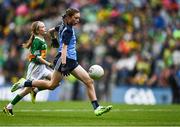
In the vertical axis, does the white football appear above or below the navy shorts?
below

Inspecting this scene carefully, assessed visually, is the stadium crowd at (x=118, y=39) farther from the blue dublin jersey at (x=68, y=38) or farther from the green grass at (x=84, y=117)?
the blue dublin jersey at (x=68, y=38)

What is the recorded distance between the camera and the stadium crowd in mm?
30484

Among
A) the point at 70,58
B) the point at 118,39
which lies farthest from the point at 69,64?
the point at 118,39

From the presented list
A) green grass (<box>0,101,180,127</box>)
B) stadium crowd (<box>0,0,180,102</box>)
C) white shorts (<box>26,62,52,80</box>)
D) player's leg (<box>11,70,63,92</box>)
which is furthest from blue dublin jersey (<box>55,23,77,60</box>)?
stadium crowd (<box>0,0,180,102</box>)

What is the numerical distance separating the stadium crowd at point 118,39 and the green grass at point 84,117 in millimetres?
8395

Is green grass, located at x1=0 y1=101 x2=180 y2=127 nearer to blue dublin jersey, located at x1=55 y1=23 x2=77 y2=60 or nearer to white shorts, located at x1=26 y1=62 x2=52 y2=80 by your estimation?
white shorts, located at x1=26 y1=62 x2=52 y2=80

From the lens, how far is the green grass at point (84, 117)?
54.1 ft

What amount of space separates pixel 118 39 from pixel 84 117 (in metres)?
14.5

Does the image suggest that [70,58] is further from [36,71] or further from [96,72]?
[36,71]

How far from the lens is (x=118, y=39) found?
3281 cm

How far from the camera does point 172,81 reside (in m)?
29.8

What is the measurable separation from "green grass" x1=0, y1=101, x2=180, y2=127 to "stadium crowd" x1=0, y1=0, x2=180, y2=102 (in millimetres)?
8395

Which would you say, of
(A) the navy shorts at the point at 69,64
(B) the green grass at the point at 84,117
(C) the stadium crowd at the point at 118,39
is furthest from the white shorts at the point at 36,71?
(C) the stadium crowd at the point at 118,39

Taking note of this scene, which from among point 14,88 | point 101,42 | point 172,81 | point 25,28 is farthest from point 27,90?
point 25,28
